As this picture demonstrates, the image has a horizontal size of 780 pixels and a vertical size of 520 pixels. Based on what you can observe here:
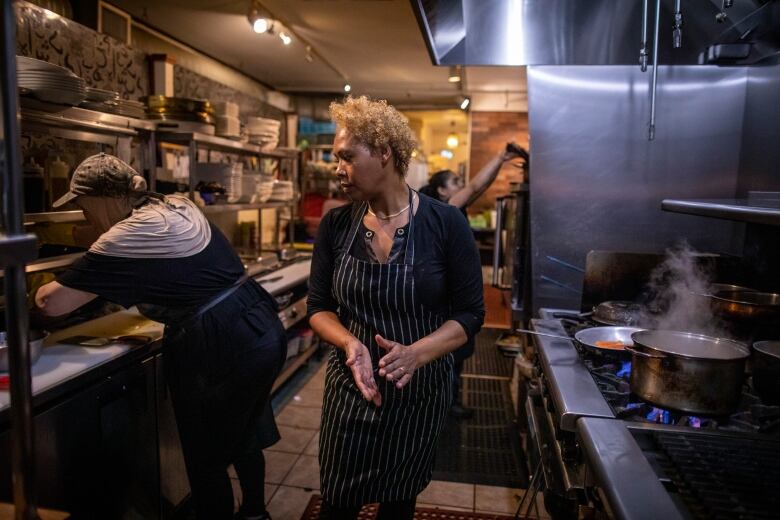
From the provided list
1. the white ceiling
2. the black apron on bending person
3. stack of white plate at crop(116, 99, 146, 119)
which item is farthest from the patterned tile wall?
the black apron on bending person

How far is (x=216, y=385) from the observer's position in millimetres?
2215

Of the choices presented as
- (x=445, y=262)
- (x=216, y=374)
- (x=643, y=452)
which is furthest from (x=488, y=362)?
(x=643, y=452)

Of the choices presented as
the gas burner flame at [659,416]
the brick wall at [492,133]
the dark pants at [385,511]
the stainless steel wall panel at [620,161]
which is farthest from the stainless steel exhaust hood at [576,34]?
the brick wall at [492,133]

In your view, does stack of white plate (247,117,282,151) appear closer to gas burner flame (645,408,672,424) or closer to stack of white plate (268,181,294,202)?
stack of white plate (268,181,294,202)

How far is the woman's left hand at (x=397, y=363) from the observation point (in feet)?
5.25

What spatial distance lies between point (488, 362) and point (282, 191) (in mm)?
2471

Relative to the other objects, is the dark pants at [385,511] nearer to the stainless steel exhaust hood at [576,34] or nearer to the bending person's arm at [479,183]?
the stainless steel exhaust hood at [576,34]

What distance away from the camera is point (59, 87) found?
2246 mm

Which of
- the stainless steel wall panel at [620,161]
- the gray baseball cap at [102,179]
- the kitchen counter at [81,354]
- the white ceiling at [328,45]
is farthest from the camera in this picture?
the white ceiling at [328,45]

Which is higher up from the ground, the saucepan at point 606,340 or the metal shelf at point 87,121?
the metal shelf at point 87,121

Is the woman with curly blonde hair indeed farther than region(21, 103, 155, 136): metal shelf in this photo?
No

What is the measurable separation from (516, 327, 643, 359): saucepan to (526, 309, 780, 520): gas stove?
0.05m

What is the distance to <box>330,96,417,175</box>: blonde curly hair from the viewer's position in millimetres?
1762

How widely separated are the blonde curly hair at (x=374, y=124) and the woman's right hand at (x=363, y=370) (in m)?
0.62
